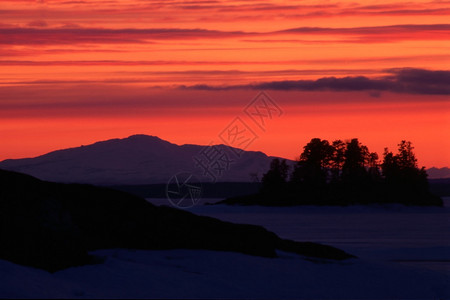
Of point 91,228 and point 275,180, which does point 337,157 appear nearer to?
point 275,180

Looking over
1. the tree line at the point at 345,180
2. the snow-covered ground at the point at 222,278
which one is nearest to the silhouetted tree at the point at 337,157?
the tree line at the point at 345,180

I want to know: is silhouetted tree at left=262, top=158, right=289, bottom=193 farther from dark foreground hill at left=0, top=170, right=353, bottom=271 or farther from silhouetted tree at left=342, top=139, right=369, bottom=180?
dark foreground hill at left=0, top=170, right=353, bottom=271

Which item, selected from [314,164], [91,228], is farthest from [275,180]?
[91,228]

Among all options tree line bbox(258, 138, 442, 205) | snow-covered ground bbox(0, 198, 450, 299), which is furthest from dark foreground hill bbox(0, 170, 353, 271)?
tree line bbox(258, 138, 442, 205)

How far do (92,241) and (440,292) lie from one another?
30.4 ft

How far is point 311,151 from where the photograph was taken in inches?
5468

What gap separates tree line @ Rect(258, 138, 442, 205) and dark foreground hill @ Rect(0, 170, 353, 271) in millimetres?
108016

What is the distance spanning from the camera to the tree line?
13362 cm

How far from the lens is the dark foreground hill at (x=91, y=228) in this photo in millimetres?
18609

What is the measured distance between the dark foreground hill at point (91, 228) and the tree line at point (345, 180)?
4253 inches

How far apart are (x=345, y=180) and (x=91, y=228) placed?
115m

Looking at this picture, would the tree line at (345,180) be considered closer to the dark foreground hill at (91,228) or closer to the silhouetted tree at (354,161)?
the silhouetted tree at (354,161)

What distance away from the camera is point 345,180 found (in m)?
135

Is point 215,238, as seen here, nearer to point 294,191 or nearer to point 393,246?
point 393,246
